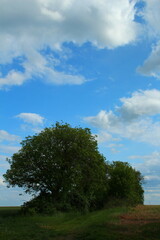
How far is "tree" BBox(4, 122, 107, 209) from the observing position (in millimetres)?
44688

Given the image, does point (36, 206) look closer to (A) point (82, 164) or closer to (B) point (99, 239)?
(A) point (82, 164)

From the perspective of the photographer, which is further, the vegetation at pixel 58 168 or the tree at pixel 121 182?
the tree at pixel 121 182

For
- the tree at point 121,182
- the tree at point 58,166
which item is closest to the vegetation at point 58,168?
the tree at point 58,166

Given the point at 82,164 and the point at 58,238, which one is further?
the point at 82,164

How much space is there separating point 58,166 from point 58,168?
37cm

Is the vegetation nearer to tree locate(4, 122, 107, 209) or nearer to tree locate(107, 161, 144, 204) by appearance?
tree locate(4, 122, 107, 209)

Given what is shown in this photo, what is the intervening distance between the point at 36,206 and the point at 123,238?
29027mm

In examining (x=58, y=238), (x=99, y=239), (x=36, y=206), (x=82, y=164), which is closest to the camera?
(x=99, y=239)

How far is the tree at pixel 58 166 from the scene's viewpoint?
147 ft

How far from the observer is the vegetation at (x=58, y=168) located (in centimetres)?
4453

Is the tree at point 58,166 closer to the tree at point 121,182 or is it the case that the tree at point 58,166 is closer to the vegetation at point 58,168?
the vegetation at point 58,168

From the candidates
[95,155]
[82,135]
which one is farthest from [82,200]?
[82,135]

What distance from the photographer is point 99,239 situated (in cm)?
1658

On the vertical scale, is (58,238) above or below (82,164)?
below
